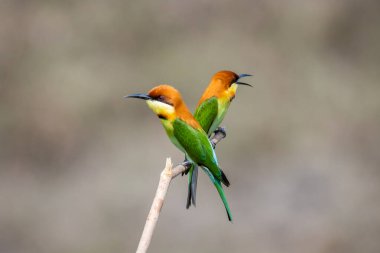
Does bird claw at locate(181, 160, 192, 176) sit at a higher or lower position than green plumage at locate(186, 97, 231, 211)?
lower

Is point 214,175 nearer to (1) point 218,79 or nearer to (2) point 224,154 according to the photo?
(1) point 218,79

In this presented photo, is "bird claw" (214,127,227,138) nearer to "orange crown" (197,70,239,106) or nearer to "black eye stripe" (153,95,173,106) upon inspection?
"orange crown" (197,70,239,106)

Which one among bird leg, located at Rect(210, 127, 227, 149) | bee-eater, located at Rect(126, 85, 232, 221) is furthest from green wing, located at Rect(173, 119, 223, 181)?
bird leg, located at Rect(210, 127, 227, 149)

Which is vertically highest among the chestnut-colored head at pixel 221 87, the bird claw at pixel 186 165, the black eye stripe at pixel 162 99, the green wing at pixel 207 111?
the black eye stripe at pixel 162 99

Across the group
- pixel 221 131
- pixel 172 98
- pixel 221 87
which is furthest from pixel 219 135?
pixel 172 98

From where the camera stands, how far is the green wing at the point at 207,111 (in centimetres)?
81

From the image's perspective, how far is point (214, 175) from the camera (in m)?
0.74

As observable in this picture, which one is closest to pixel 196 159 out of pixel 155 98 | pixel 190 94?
pixel 155 98

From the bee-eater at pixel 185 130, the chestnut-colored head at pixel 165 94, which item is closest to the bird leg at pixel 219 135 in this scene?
the bee-eater at pixel 185 130

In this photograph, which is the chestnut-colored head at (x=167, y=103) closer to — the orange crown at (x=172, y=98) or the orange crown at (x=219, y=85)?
the orange crown at (x=172, y=98)

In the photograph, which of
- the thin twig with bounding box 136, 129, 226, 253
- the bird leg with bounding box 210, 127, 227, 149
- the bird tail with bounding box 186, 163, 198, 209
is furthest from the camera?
the bird leg with bounding box 210, 127, 227, 149

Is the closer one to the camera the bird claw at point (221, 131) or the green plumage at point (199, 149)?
the green plumage at point (199, 149)

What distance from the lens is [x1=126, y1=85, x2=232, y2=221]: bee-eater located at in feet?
2.16

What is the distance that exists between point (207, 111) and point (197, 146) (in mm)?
88
